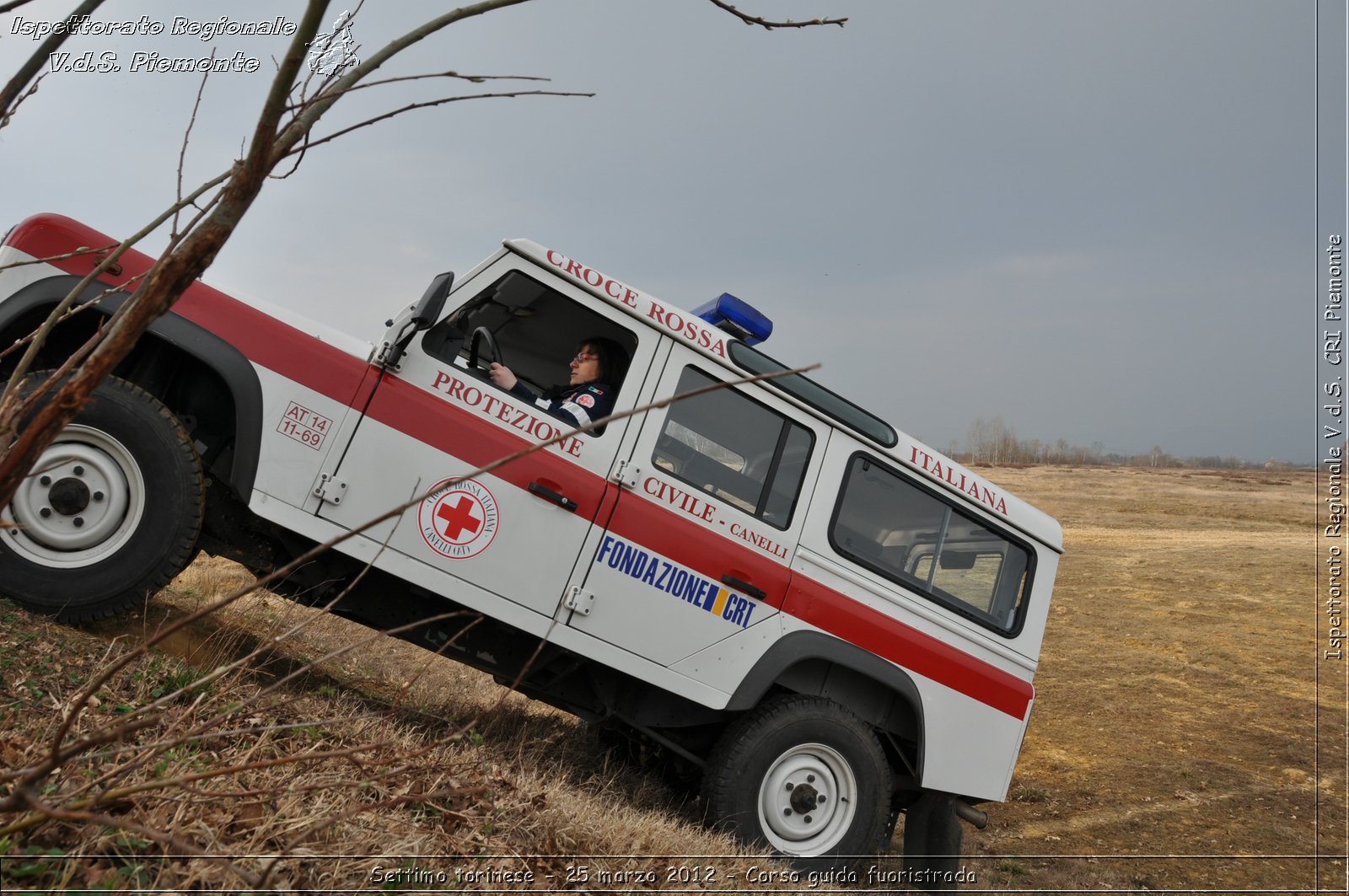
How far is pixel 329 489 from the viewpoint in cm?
386

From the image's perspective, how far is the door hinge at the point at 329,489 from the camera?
3854 millimetres

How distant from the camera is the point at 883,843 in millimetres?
4668

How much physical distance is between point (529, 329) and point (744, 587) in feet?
5.75

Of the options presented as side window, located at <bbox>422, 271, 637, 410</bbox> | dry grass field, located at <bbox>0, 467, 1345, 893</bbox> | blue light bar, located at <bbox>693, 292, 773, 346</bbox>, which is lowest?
dry grass field, located at <bbox>0, 467, 1345, 893</bbox>

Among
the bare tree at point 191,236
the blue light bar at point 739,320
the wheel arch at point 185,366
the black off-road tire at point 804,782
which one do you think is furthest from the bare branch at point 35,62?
the black off-road tire at point 804,782

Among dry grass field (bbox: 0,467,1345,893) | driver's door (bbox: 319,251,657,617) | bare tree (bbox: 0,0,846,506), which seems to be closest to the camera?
bare tree (bbox: 0,0,846,506)

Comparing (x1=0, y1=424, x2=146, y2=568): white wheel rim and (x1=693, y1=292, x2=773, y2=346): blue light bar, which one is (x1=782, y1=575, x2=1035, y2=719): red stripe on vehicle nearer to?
(x1=693, y1=292, x2=773, y2=346): blue light bar

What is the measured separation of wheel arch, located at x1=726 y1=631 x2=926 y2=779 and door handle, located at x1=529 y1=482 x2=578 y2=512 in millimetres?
1194

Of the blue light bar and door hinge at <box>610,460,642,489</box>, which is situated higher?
the blue light bar

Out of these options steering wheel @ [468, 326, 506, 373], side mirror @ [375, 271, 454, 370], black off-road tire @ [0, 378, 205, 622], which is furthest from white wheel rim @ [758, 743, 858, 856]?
black off-road tire @ [0, 378, 205, 622]

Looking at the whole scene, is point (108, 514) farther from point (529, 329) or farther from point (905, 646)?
point (905, 646)

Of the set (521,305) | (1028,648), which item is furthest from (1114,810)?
(521,305)

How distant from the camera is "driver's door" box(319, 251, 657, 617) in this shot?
391 cm

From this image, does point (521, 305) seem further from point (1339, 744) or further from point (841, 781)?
point (1339, 744)
